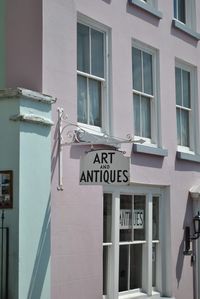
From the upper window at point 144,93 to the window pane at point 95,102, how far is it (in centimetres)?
102

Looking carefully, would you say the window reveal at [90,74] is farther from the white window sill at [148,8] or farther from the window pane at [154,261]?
the window pane at [154,261]

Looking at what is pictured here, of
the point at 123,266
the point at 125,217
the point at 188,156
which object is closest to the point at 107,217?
the point at 125,217

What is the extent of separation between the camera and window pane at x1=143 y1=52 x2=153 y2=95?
35.8ft

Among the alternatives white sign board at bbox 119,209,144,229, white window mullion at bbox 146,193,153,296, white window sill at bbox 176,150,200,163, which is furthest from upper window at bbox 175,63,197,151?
white sign board at bbox 119,209,144,229

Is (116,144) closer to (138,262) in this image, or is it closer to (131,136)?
(131,136)

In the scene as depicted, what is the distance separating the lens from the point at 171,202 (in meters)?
11.1

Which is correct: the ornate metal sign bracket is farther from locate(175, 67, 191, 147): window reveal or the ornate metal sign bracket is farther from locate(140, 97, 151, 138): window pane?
locate(175, 67, 191, 147): window reveal

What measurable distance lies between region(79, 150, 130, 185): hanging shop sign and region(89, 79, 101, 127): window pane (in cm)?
159

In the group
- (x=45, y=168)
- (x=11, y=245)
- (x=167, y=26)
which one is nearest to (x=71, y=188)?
(x=45, y=168)

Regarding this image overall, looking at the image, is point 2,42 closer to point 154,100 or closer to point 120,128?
point 120,128

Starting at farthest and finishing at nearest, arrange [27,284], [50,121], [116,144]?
[116,144] < [50,121] < [27,284]

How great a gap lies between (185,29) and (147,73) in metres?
1.66

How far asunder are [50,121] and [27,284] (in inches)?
85.4

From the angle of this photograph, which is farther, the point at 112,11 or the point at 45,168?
the point at 112,11
